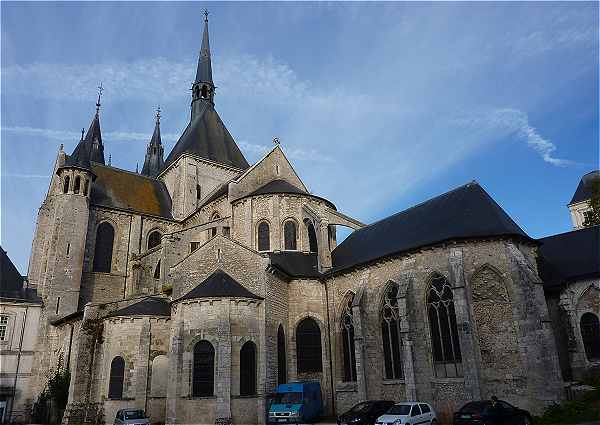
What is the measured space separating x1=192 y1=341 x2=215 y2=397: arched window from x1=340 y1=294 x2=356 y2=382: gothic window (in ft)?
20.2

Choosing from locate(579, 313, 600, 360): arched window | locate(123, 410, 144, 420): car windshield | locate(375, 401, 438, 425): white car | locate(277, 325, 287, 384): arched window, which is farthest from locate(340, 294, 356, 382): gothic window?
locate(579, 313, 600, 360): arched window

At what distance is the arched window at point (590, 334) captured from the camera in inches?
713

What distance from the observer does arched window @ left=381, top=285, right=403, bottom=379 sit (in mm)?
18938

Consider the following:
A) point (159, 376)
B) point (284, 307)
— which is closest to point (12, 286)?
point (159, 376)

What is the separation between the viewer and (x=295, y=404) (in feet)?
55.8

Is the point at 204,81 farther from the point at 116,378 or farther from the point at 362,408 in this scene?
the point at 362,408

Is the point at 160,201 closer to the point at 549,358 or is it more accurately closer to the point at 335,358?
the point at 335,358

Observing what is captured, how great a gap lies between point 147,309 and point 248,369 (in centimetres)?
601

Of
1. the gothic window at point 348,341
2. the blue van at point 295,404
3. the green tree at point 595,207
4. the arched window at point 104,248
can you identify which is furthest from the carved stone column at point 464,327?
the arched window at point 104,248

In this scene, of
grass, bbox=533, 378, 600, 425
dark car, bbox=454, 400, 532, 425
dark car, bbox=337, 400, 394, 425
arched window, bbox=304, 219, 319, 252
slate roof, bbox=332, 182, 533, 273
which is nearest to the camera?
dark car, bbox=454, 400, 532, 425

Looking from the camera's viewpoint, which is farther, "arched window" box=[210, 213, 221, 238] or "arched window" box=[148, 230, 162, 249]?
"arched window" box=[148, 230, 162, 249]

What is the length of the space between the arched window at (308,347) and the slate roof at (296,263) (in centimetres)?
221

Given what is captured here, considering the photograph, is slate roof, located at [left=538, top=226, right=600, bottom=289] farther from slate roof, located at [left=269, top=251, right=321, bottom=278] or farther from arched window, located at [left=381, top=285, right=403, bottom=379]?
slate roof, located at [left=269, top=251, right=321, bottom=278]

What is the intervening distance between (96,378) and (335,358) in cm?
1130
